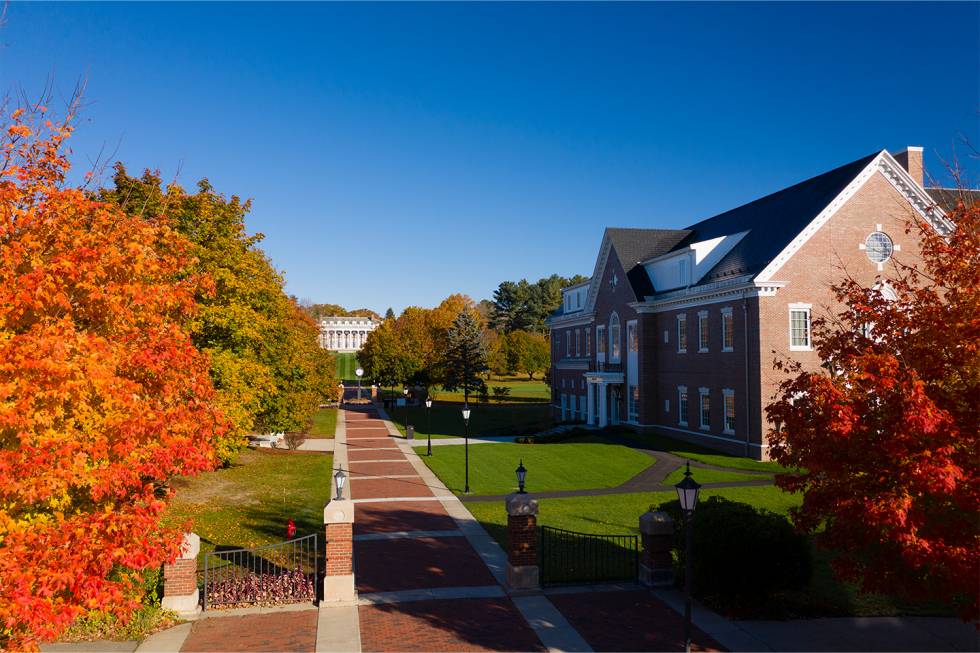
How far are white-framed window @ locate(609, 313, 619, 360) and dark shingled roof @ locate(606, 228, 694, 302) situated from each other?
338 cm

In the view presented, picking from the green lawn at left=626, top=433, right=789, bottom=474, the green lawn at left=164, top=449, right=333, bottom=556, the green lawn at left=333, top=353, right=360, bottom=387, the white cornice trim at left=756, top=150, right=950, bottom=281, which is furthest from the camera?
the green lawn at left=333, top=353, right=360, bottom=387

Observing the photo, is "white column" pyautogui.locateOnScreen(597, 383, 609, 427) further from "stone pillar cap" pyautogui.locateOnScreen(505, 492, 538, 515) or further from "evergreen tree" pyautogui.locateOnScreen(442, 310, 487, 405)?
"stone pillar cap" pyautogui.locateOnScreen(505, 492, 538, 515)

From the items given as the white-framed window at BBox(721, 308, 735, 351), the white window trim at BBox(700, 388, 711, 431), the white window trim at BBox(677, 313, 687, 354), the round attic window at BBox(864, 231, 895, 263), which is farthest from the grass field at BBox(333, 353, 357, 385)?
the round attic window at BBox(864, 231, 895, 263)

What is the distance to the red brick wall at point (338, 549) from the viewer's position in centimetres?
1226

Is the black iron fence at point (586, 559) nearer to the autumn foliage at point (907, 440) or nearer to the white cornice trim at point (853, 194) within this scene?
the autumn foliage at point (907, 440)

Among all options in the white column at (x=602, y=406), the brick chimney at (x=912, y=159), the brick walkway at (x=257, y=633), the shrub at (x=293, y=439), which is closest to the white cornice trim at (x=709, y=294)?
the white column at (x=602, y=406)

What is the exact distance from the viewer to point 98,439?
24.5 feet

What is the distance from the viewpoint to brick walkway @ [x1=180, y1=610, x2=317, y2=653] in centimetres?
1038

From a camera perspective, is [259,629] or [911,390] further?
[259,629]

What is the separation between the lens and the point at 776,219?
105 feet

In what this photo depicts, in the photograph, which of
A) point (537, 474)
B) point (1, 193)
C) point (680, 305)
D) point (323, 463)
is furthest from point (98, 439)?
point (680, 305)

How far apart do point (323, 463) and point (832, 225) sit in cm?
2727

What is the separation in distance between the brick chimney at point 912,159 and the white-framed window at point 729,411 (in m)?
14.5

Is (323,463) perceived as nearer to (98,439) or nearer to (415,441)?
(415,441)
